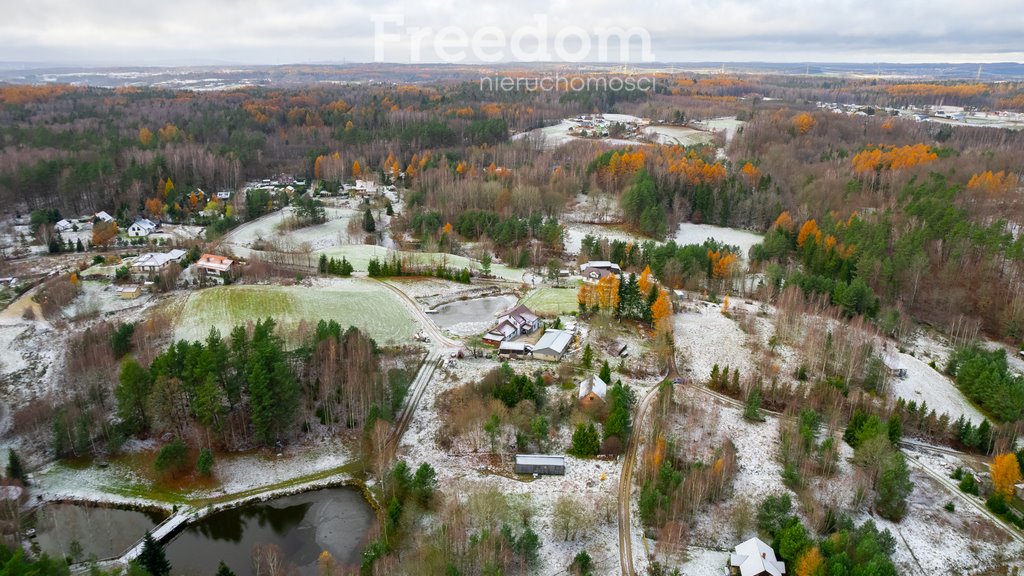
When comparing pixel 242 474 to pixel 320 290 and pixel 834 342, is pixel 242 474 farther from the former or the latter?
pixel 834 342

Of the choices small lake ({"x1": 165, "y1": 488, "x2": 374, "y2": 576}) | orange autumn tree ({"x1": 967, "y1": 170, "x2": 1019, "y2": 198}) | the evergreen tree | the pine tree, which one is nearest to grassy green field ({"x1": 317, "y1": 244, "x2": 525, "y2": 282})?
small lake ({"x1": 165, "y1": 488, "x2": 374, "y2": 576})

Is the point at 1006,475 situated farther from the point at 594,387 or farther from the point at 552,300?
the point at 552,300

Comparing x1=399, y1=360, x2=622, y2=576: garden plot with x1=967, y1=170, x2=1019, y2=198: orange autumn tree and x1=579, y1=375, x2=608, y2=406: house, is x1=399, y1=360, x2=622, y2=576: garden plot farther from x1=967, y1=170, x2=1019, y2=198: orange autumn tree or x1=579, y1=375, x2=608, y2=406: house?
x1=967, y1=170, x2=1019, y2=198: orange autumn tree

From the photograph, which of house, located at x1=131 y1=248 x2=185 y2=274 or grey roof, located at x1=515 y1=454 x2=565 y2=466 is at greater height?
house, located at x1=131 y1=248 x2=185 y2=274

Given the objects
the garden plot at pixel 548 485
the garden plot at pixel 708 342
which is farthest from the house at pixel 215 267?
the garden plot at pixel 708 342

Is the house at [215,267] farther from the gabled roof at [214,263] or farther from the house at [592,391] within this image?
the house at [592,391]

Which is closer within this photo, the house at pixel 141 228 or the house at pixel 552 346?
the house at pixel 552 346
